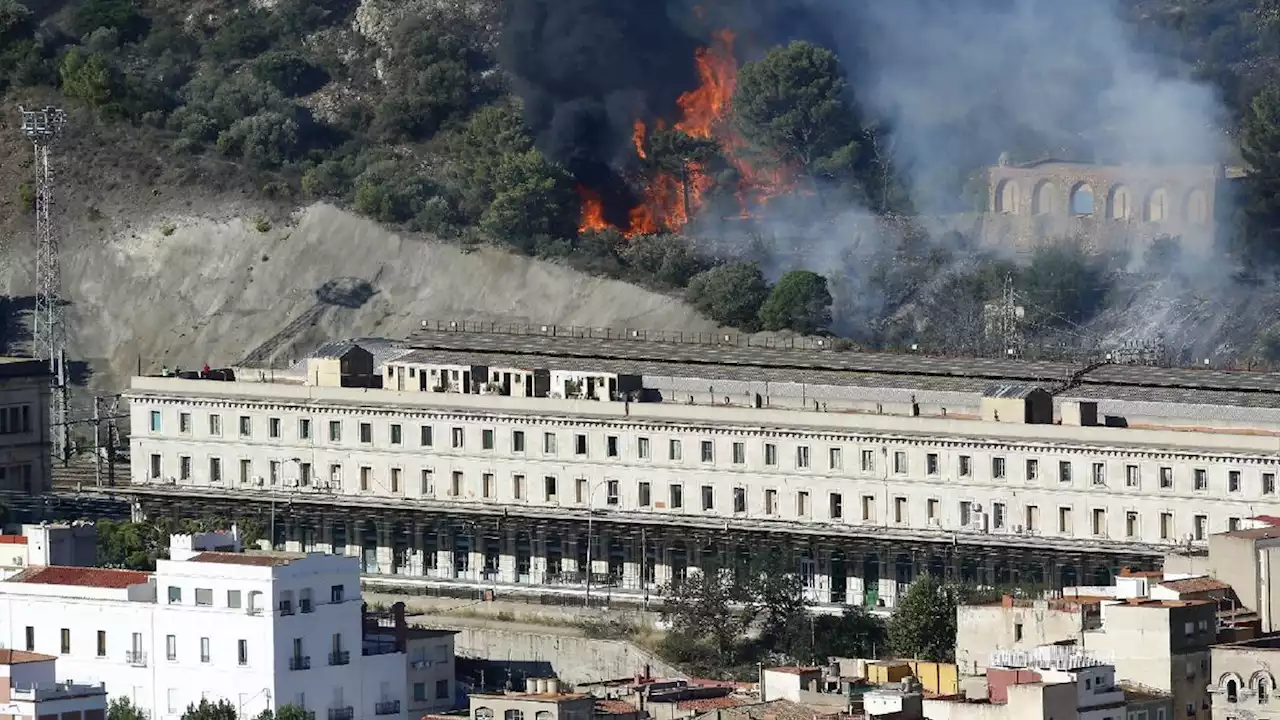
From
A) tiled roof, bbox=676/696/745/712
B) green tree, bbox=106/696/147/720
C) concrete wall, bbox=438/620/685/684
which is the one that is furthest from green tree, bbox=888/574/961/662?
green tree, bbox=106/696/147/720

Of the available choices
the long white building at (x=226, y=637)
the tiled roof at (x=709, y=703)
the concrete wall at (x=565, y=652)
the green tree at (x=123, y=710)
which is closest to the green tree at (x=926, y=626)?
the concrete wall at (x=565, y=652)

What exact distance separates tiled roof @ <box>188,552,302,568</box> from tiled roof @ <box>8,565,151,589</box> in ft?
6.88

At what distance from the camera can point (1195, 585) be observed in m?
151

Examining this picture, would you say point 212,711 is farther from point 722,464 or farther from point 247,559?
point 722,464

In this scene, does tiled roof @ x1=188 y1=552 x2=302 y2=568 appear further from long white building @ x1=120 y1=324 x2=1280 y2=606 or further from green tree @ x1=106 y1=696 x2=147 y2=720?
long white building @ x1=120 y1=324 x2=1280 y2=606

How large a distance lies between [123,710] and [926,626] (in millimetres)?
26885

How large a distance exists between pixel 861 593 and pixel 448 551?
16766mm

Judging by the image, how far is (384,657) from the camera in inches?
5984

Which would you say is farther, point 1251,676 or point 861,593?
point 861,593

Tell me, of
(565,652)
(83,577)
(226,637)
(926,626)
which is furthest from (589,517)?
(226,637)

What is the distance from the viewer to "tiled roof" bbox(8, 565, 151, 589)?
6024 inches

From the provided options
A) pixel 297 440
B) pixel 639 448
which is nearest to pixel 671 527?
pixel 639 448

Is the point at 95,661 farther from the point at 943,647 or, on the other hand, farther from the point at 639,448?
the point at 639,448

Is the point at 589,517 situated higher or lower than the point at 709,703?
higher
